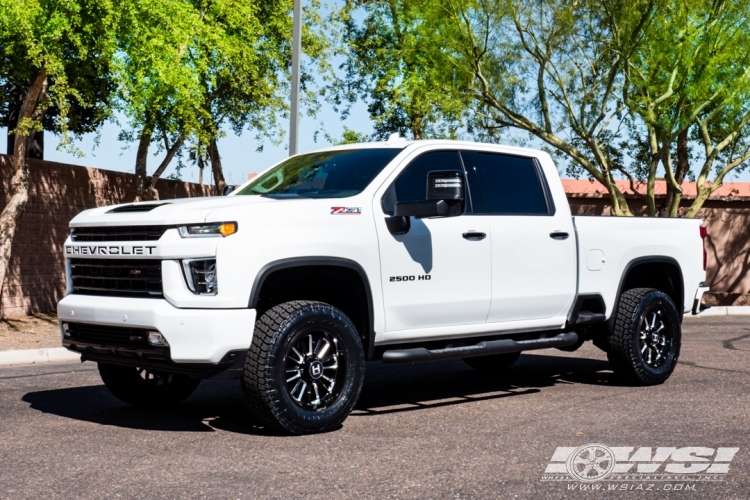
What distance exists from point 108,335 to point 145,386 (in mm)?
1329

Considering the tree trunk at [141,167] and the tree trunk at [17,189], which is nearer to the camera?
the tree trunk at [17,189]

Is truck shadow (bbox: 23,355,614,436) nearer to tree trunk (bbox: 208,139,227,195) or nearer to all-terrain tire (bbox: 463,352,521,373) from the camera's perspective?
all-terrain tire (bbox: 463,352,521,373)

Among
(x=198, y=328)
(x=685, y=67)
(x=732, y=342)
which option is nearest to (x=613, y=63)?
(x=685, y=67)

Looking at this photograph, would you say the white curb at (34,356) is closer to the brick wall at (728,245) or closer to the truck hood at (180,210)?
the truck hood at (180,210)

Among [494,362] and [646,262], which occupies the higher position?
[646,262]

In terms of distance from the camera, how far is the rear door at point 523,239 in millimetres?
8242

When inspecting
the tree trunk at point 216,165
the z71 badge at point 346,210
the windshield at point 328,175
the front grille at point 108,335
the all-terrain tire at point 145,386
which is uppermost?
the tree trunk at point 216,165

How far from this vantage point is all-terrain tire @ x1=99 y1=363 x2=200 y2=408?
8078 millimetres

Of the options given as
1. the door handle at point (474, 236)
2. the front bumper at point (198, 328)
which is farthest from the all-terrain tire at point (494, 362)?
the front bumper at point (198, 328)

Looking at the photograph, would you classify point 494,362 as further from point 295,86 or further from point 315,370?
point 295,86

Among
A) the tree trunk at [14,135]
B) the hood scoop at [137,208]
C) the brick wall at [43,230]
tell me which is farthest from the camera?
the tree trunk at [14,135]

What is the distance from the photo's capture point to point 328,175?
26.1ft

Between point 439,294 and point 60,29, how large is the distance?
285 inches

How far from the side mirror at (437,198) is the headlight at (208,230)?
53.7 inches
